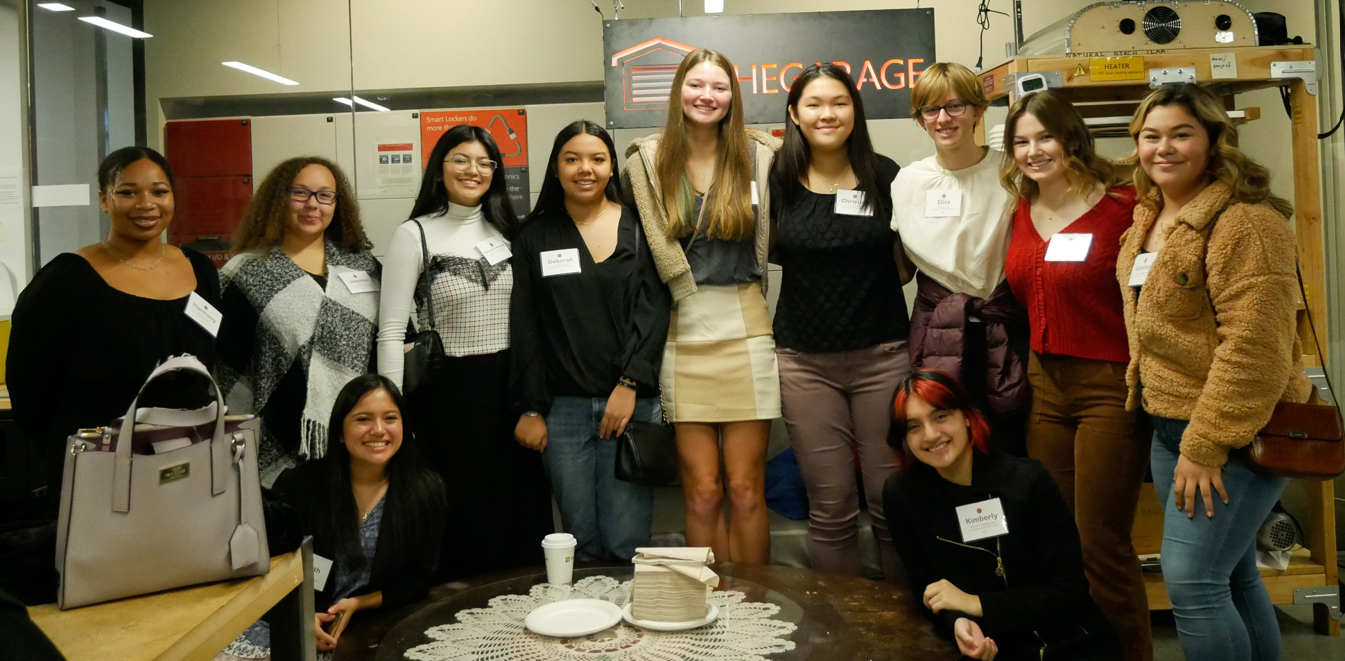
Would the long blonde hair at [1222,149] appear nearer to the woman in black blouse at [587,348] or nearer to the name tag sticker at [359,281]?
the woman in black blouse at [587,348]

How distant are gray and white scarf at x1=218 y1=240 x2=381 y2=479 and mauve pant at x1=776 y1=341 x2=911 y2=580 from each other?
53.6 inches

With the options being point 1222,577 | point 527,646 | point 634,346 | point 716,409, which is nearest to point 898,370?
point 716,409

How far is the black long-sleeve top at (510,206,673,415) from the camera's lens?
2738 mm

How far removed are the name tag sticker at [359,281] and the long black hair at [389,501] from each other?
408mm

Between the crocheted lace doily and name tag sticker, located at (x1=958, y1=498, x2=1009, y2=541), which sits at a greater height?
name tag sticker, located at (x1=958, y1=498, x2=1009, y2=541)

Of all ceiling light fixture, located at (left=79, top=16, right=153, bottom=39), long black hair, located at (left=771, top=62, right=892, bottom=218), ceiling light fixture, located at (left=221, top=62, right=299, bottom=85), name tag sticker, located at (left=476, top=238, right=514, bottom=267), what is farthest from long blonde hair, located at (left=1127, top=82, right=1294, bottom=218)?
ceiling light fixture, located at (left=79, top=16, right=153, bottom=39)

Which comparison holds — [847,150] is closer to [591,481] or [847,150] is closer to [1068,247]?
[1068,247]

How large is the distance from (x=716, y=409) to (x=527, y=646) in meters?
1.25

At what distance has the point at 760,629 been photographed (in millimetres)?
1686

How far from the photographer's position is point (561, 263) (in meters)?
2.78

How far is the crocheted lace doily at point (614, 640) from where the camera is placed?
158 cm

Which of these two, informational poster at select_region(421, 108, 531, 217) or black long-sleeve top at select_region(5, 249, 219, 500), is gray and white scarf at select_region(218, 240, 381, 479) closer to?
black long-sleeve top at select_region(5, 249, 219, 500)

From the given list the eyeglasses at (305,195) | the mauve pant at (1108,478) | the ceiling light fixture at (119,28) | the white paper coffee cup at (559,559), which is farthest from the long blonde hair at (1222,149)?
the ceiling light fixture at (119,28)

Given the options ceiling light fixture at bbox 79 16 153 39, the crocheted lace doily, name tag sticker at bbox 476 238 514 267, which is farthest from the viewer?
ceiling light fixture at bbox 79 16 153 39
